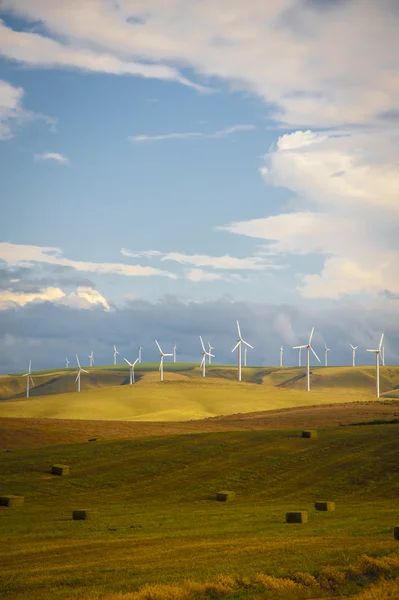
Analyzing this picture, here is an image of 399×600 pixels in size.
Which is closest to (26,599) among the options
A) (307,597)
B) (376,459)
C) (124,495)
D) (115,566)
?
(115,566)

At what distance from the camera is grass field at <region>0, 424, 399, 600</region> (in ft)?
73.3

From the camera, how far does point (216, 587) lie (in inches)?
827

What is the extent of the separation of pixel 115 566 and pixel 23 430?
2108 inches

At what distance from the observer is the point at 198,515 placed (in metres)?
37.3

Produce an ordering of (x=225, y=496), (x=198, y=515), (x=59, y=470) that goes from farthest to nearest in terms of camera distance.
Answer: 1. (x=59, y=470)
2. (x=225, y=496)
3. (x=198, y=515)

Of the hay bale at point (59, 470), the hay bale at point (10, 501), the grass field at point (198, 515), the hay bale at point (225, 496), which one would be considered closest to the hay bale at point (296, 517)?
the grass field at point (198, 515)

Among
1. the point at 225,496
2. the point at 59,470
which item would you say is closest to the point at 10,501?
the point at 59,470

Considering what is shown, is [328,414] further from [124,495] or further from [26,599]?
[26,599]

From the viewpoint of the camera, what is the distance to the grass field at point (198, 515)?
22344mm

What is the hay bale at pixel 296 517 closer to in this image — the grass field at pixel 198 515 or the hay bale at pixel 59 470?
the grass field at pixel 198 515

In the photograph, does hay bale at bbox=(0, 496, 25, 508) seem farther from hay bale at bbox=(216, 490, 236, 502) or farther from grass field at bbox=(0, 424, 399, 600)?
hay bale at bbox=(216, 490, 236, 502)

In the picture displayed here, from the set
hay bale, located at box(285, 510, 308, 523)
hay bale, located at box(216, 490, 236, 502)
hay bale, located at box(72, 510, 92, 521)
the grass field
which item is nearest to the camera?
the grass field

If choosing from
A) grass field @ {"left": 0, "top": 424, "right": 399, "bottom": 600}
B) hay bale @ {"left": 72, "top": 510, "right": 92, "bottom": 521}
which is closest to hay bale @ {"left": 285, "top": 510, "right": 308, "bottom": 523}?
grass field @ {"left": 0, "top": 424, "right": 399, "bottom": 600}

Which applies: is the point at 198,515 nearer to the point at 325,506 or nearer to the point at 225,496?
the point at 325,506
